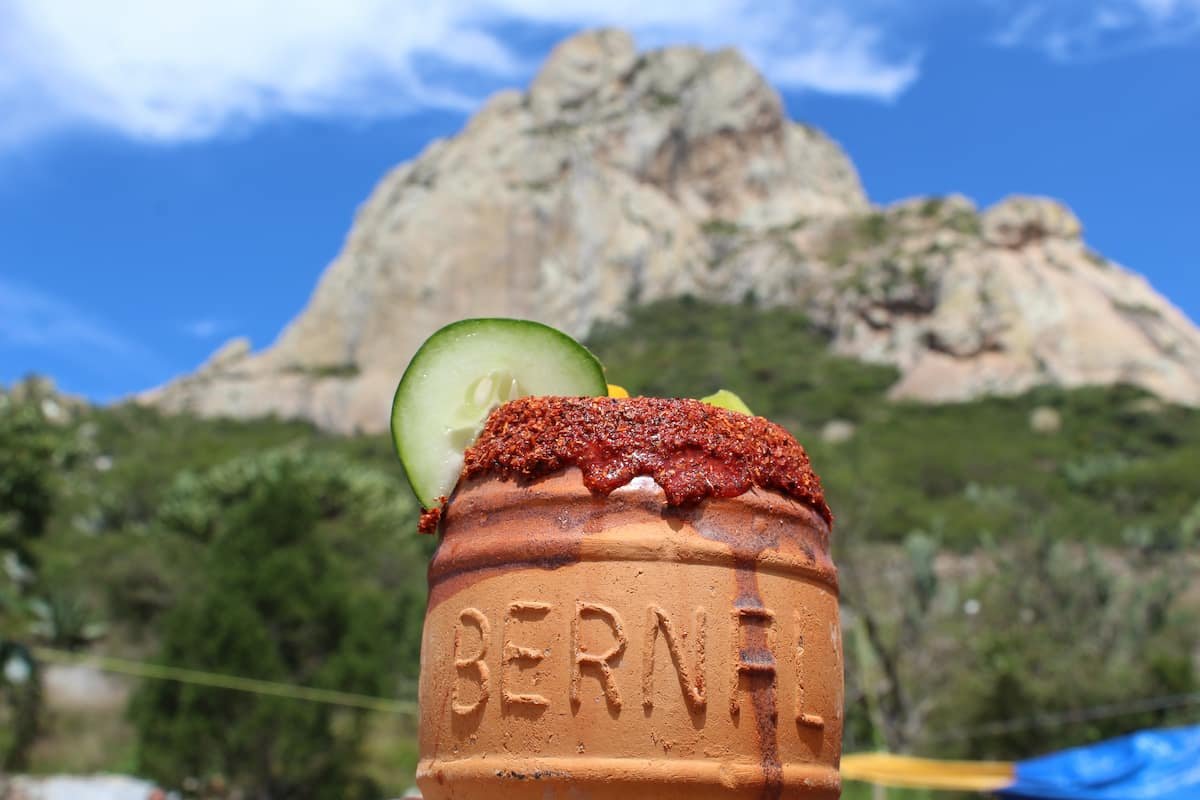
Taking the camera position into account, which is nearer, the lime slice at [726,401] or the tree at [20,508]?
the lime slice at [726,401]

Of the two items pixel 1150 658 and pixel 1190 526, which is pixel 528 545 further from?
pixel 1190 526

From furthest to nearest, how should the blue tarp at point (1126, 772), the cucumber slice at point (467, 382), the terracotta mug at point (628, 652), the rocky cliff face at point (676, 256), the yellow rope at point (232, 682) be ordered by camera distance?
the rocky cliff face at point (676, 256)
the yellow rope at point (232, 682)
the blue tarp at point (1126, 772)
the cucumber slice at point (467, 382)
the terracotta mug at point (628, 652)

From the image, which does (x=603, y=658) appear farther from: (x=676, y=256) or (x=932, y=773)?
(x=676, y=256)

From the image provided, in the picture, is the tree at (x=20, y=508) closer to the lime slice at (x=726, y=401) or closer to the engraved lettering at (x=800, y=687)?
the lime slice at (x=726, y=401)

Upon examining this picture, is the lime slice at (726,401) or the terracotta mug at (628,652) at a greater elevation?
the lime slice at (726,401)

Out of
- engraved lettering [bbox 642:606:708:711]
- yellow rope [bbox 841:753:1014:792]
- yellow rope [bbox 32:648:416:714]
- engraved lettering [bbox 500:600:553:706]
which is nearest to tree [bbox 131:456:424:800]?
yellow rope [bbox 32:648:416:714]

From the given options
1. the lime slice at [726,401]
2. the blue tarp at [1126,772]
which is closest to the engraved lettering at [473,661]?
the lime slice at [726,401]

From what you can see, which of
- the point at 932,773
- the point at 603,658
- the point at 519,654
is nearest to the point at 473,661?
the point at 519,654
